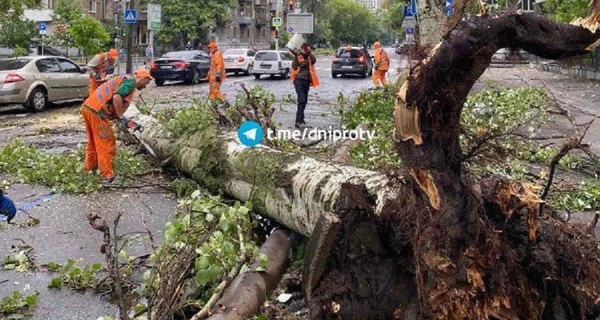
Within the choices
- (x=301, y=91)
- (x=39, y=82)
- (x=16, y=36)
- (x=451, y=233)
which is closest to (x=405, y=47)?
(x=451, y=233)

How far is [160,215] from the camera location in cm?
712

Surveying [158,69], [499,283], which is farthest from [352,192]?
[158,69]

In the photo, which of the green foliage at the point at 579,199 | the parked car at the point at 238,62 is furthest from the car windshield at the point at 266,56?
the green foliage at the point at 579,199

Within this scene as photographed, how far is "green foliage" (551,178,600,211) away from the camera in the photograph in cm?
667

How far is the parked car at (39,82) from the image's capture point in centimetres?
1641

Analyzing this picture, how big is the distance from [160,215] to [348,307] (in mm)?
3683

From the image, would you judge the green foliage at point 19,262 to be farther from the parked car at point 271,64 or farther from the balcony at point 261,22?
the balcony at point 261,22

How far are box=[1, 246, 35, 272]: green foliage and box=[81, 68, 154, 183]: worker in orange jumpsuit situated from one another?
2.68 m

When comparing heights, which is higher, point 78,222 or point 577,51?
point 577,51

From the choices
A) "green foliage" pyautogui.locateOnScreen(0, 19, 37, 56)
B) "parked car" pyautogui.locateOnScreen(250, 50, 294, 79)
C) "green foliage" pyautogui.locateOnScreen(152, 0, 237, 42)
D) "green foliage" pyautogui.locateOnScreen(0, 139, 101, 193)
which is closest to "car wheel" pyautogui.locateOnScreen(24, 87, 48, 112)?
"green foliage" pyautogui.locateOnScreen(0, 139, 101, 193)

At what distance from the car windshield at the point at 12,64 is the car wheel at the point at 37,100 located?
0.69 m

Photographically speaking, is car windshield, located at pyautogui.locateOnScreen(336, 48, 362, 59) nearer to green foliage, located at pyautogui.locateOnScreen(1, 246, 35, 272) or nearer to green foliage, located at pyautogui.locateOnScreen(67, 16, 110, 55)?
green foliage, located at pyautogui.locateOnScreen(67, 16, 110, 55)

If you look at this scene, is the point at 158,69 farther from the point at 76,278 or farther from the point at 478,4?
the point at 478,4

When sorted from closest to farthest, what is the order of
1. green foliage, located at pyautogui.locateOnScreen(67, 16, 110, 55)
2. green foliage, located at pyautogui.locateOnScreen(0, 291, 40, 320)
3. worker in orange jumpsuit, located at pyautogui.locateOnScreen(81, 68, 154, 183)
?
1. green foliage, located at pyautogui.locateOnScreen(0, 291, 40, 320)
2. worker in orange jumpsuit, located at pyautogui.locateOnScreen(81, 68, 154, 183)
3. green foliage, located at pyautogui.locateOnScreen(67, 16, 110, 55)
